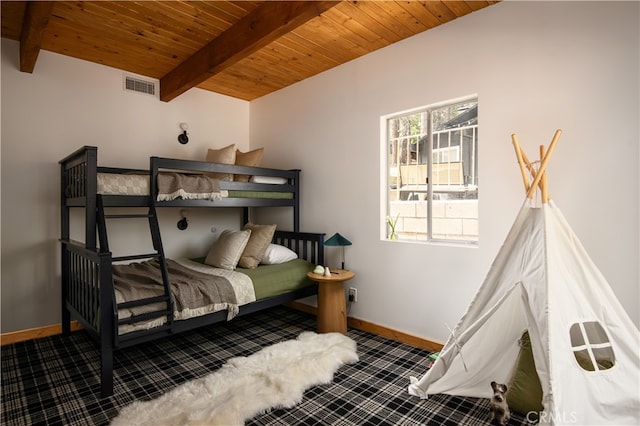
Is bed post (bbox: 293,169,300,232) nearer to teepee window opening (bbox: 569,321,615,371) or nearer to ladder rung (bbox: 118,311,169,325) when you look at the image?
ladder rung (bbox: 118,311,169,325)

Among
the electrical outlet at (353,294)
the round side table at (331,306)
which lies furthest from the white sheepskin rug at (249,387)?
the electrical outlet at (353,294)

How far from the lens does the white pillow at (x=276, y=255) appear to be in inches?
136

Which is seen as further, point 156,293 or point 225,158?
point 225,158

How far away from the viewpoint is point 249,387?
219 cm

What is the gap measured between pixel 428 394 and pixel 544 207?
4.25 ft

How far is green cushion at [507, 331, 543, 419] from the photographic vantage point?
191cm

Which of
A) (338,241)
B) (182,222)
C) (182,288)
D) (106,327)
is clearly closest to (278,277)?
(338,241)

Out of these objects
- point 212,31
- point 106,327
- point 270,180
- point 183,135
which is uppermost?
point 212,31

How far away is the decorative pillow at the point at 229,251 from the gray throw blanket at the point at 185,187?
1.58 feet

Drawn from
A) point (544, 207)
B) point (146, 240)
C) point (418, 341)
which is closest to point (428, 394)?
point (418, 341)

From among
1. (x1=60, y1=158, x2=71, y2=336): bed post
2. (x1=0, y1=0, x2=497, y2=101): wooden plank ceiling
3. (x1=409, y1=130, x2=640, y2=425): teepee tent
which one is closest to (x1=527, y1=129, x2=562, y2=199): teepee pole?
(x1=409, y1=130, x2=640, y2=425): teepee tent

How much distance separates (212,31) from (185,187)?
1.30 metres

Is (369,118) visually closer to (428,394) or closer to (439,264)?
(439,264)

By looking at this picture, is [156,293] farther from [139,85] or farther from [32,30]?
[139,85]
